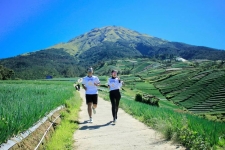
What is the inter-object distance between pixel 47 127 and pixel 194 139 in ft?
13.5

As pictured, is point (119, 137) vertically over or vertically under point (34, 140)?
under

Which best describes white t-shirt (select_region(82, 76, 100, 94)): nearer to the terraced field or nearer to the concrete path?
the concrete path

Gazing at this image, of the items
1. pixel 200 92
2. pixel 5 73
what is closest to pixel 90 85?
pixel 200 92

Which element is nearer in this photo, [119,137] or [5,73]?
[119,137]

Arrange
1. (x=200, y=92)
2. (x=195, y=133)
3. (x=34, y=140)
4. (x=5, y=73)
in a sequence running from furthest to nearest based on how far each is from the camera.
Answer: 1. (x=5, y=73)
2. (x=200, y=92)
3. (x=34, y=140)
4. (x=195, y=133)

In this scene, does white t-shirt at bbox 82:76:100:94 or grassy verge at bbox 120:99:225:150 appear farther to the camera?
white t-shirt at bbox 82:76:100:94

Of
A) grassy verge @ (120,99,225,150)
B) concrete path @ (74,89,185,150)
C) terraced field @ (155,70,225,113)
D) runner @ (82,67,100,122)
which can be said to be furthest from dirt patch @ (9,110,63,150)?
terraced field @ (155,70,225,113)

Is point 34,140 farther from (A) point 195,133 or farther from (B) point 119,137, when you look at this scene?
(A) point 195,133

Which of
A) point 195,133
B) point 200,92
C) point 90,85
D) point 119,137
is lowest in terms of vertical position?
point 200,92

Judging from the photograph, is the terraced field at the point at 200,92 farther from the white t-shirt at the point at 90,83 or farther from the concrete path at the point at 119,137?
the concrete path at the point at 119,137

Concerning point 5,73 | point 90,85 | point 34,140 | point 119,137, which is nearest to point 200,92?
point 5,73

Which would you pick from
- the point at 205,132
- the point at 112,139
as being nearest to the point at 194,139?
the point at 205,132

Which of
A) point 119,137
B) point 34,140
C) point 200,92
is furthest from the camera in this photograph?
point 200,92

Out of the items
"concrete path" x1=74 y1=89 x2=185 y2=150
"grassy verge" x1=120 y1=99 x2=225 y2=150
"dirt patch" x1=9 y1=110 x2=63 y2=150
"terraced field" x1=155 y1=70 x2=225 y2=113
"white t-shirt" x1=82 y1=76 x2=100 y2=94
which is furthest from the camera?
"terraced field" x1=155 y1=70 x2=225 y2=113
